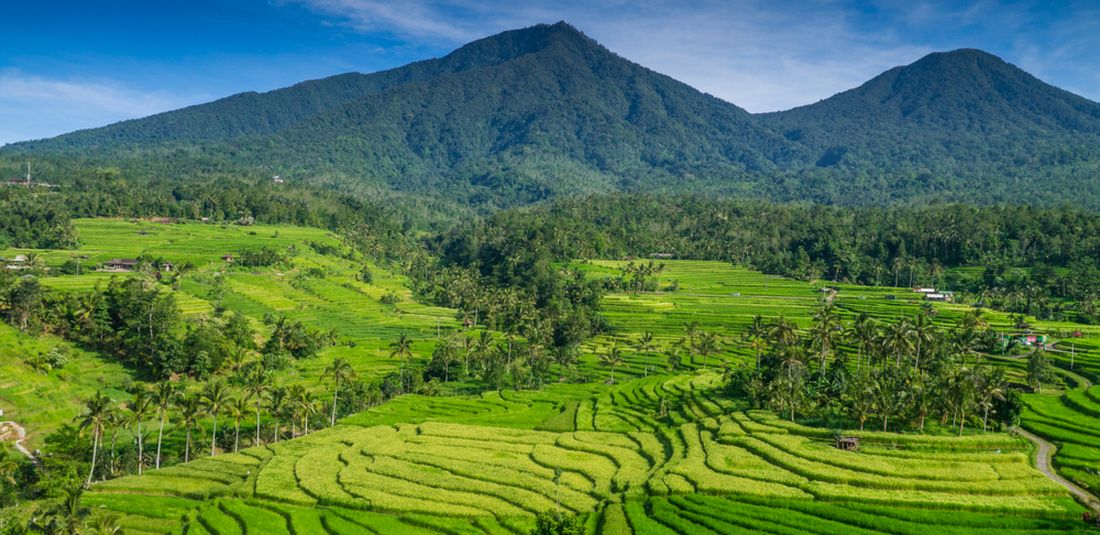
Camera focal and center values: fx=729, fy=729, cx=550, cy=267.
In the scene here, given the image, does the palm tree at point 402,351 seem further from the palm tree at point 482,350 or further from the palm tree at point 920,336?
the palm tree at point 920,336

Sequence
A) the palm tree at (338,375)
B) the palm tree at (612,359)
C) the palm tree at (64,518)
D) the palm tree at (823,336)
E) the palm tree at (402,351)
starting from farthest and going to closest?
the palm tree at (612,359), the palm tree at (402,351), the palm tree at (823,336), the palm tree at (338,375), the palm tree at (64,518)

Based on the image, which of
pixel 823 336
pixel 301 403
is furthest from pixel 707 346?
pixel 301 403

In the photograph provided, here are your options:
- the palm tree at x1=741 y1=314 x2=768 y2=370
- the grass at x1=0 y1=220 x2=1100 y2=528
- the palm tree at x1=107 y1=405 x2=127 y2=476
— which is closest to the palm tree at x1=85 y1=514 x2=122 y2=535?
the grass at x1=0 y1=220 x2=1100 y2=528

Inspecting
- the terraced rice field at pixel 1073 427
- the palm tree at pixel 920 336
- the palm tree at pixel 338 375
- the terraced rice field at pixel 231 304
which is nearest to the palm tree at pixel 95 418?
the terraced rice field at pixel 231 304

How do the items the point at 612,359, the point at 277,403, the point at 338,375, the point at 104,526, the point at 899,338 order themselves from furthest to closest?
the point at 612,359 < the point at 338,375 < the point at 899,338 < the point at 277,403 < the point at 104,526

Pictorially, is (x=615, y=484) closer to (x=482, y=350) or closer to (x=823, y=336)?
(x=823, y=336)

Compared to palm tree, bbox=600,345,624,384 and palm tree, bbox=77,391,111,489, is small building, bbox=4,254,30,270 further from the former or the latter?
palm tree, bbox=600,345,624,384

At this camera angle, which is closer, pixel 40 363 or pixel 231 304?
pixel 40 363
